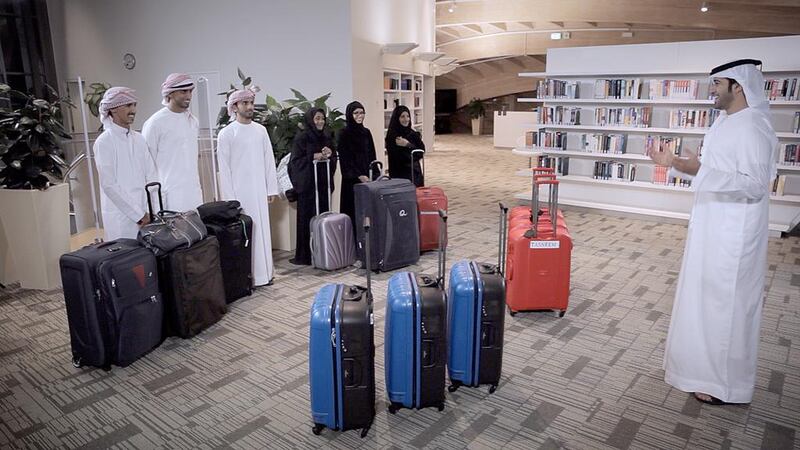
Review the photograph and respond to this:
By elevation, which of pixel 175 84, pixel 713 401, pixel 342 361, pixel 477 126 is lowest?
pixel 713 401

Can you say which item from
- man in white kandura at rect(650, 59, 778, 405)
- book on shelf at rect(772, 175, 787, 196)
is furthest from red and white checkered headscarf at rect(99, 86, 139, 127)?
book on shelf at rect(772, 175, 787, 196)

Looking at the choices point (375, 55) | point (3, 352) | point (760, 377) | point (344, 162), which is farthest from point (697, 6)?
point (3, 352)

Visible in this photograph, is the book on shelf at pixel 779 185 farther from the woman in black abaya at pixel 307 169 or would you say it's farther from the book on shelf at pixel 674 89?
the woman in black abaya at pixel 307 169

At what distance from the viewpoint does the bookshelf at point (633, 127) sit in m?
6.12

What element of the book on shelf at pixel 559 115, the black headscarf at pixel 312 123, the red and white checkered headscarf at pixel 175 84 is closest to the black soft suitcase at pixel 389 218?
the black headscarf at pixel 312 123

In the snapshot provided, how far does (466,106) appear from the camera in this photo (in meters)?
23.4

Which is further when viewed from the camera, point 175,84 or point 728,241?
point 175,84

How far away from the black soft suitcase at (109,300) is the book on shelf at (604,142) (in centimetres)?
599

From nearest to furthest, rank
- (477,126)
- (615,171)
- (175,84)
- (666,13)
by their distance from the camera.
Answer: (175,84) → (615,171) → (666,13) → (477,126)

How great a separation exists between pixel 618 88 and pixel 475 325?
5.48 meters

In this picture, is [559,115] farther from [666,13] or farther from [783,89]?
[666,13]

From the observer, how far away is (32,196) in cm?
416

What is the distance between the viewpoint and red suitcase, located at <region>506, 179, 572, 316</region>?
3.58 metres

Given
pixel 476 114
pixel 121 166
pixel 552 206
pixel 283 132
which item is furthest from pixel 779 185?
pixel 476 114
